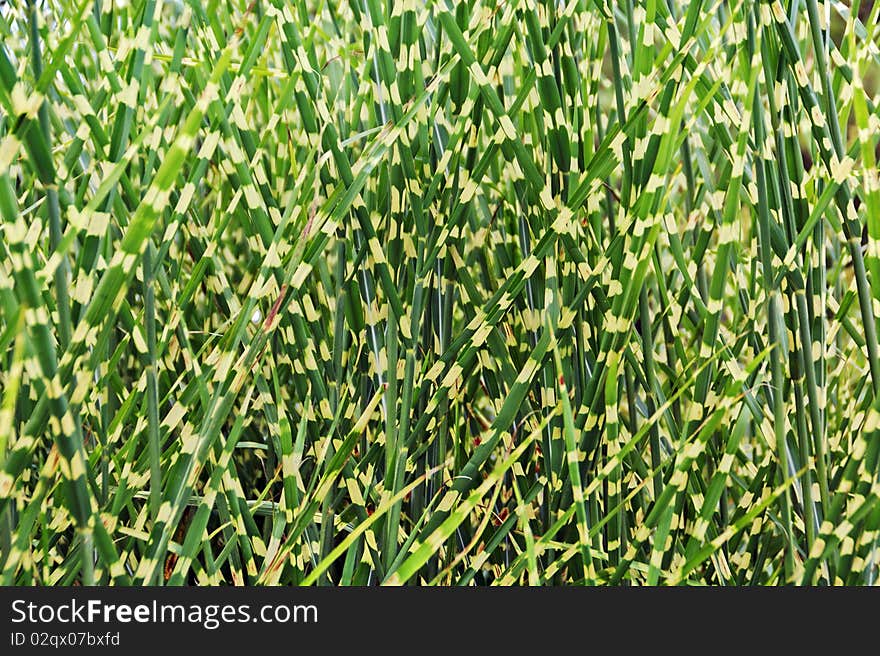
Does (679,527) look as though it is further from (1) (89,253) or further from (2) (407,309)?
(1) (89,253)

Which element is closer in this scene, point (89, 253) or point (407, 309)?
point (89, 253)

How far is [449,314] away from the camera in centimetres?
43

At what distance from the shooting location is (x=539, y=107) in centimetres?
48

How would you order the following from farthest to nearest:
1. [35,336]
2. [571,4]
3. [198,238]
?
1. [198,238]
2. [571,4]
3. [35,336]

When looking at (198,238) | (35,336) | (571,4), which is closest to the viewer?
(35,336)

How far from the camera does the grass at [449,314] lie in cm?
33

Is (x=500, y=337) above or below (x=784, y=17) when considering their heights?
below

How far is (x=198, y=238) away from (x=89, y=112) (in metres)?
0.16

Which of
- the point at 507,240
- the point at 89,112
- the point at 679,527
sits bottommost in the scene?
the point at 679,527

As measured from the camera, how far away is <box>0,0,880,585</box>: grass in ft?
1.08

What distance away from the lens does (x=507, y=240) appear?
547 mm

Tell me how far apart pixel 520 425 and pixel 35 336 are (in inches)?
11.5

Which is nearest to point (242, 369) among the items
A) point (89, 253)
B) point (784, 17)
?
point (89, 253)

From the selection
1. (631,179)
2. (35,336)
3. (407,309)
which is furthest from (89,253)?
(631,179)
